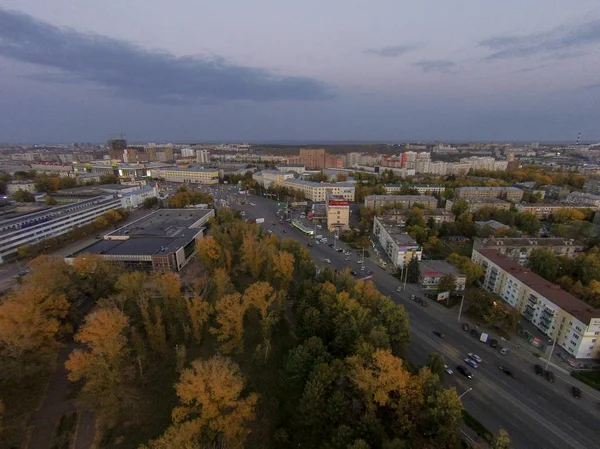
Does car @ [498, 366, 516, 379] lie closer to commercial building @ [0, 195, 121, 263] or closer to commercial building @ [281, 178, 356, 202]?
commercial building @ [281, 178, 356, 202]

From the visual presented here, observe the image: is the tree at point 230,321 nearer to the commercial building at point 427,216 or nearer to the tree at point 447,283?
the tree at point 447,283

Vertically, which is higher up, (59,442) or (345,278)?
(345,278)

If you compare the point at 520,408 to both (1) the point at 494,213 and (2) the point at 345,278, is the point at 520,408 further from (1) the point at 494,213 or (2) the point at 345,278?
(1) the point at 494,213

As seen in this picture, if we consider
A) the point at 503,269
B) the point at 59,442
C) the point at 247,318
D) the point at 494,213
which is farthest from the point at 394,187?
the point at 59,442

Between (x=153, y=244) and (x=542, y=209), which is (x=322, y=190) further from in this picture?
(x=153, y=244)

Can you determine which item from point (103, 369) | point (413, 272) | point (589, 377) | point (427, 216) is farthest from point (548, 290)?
point (103, 369)

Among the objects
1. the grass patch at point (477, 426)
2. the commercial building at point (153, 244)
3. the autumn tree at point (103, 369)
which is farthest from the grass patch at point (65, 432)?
the grass patch at point (477, 426)
